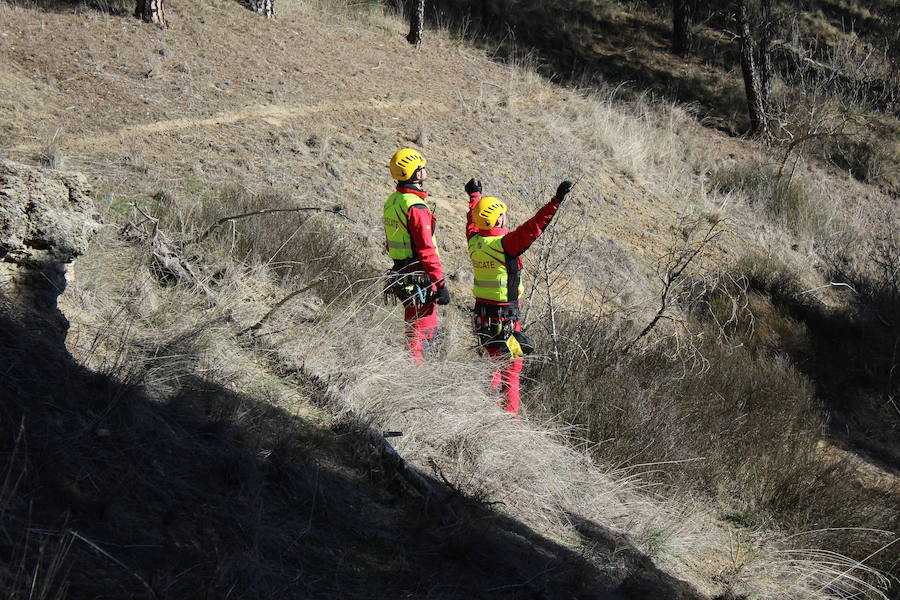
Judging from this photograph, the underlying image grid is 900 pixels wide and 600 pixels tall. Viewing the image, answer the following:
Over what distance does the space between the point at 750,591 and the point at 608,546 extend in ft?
3.17

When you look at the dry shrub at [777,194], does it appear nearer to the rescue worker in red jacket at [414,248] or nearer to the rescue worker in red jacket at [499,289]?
the rescue worker in red jacket at [499,289]

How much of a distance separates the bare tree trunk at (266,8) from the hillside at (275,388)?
116 cm

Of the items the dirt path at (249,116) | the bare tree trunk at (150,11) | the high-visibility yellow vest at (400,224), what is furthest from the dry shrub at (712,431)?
the bare tree trunk at (150,11)

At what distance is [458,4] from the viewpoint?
20.3m

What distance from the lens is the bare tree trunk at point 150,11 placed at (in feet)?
37.4

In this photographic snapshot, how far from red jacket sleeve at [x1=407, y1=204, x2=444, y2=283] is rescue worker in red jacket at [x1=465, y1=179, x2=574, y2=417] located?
0.32 meters

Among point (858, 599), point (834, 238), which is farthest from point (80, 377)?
point (834, 238)

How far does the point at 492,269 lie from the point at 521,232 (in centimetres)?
43

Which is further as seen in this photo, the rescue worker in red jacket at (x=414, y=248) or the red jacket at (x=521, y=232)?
the rescue worker in red jacket at (x=414, y=248)

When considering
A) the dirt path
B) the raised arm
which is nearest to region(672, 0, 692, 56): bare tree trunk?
the dirt path

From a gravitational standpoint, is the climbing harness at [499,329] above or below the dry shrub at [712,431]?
above

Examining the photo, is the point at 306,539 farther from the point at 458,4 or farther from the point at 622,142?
the point at 458,4

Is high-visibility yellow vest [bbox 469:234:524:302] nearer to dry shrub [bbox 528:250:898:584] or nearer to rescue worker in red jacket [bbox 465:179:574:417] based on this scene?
rescue worker in red jacket [bbox 465:179:574:417]

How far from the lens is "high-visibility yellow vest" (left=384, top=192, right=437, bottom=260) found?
6.27 m
